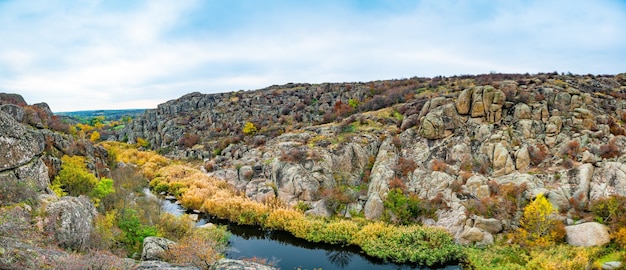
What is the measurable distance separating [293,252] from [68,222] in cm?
1687

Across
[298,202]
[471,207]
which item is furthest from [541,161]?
[298,202]

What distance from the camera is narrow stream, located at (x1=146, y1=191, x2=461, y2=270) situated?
26016 millimetres

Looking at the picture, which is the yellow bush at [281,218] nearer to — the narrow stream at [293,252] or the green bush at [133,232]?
the narrow stream at [293,252]

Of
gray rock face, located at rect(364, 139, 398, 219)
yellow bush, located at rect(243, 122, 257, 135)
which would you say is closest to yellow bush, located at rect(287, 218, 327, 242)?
gray rock face, located at rect(364, 139, 398, 219)

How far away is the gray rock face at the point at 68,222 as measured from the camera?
51.4 ft

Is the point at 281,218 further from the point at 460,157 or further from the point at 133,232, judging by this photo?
the point at 460,157

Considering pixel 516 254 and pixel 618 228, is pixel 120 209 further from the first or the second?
pixel 618 228

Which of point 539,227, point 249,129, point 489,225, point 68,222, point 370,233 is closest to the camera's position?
point 68,222

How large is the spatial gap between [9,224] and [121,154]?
63.3 metres

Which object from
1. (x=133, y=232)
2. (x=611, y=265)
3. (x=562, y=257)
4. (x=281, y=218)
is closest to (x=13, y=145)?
(x=133, y=232)

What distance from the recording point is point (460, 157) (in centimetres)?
3762

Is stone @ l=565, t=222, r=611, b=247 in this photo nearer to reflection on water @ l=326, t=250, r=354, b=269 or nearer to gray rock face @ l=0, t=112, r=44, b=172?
reflection on water @ l=326, t=250, r=354, b=269

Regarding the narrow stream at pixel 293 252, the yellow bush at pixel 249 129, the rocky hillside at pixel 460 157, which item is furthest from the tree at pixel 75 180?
the yellow bush at pixel 249 129

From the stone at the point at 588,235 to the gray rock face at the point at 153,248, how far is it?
27.3 m
